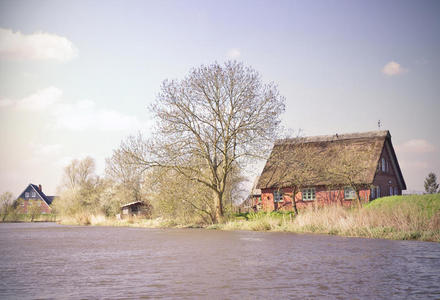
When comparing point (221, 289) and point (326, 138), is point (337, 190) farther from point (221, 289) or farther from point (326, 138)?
point (221, 289)

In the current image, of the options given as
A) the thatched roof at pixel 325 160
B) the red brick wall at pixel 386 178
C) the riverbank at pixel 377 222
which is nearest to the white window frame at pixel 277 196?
the thatched roof at pixel 325 160

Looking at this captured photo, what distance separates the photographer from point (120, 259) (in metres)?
14.6

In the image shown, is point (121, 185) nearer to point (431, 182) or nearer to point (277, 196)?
point (277, 196)

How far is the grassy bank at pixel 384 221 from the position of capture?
19.2 m

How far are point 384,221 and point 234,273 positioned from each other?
41.7 feet

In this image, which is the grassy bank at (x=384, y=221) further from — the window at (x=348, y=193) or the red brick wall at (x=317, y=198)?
the window at (x=348, y=193)

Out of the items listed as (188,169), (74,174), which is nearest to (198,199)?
(188,169)

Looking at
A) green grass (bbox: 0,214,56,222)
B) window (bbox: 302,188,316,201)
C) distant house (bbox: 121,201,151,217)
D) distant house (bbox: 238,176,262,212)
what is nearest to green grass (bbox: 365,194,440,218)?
window (bbox: 302,188,316,201)

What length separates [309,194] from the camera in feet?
122

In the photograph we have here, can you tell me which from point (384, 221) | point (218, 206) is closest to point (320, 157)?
point (218, 206)

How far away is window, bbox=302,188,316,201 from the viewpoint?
37.1 m

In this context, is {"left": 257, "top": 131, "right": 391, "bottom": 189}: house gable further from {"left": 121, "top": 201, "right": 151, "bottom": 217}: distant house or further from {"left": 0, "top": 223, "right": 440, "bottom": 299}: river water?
{"left": 121, "top": 201, "right": 151, "bottom": 217}: distant house

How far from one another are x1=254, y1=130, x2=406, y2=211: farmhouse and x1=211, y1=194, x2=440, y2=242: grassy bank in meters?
6.08

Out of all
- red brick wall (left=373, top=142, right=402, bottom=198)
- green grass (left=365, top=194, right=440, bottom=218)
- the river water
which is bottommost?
the river water
